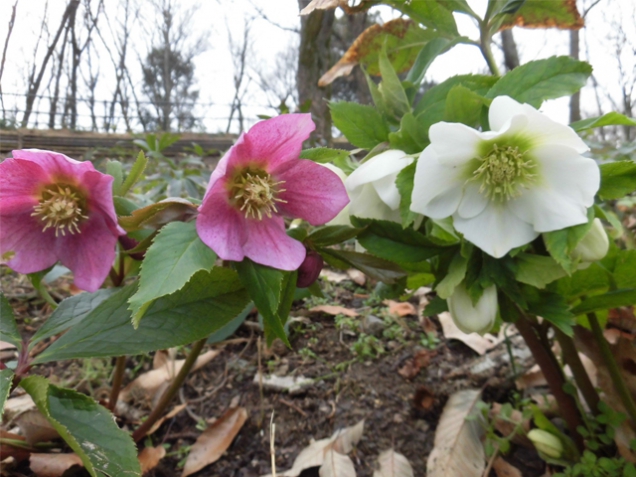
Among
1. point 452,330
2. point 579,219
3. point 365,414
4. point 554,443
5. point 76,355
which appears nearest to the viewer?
point 579,219

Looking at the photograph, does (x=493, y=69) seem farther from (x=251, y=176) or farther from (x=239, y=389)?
(x=239, y=389)

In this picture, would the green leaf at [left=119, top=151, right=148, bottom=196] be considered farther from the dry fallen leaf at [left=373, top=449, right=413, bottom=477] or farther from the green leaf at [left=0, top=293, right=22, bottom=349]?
the dry fallen leaf at [left=373, top=449, right=413, bottom=477]

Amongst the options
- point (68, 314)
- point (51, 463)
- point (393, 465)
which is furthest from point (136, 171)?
point (393, 465)

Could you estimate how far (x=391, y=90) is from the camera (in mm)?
449

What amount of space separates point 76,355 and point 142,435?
0.29m

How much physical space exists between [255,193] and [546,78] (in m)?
0.29

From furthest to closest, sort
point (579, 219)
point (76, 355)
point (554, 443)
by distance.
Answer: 1. point (554, 443)
2. point (76, 355)
3. point (579, 219)

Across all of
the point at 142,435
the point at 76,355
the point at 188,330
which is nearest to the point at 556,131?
the point at 188,330

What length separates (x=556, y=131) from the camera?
36cm

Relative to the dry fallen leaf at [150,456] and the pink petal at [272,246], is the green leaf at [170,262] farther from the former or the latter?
the dry fallen leaf at [150,456]

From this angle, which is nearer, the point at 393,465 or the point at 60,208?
the point at 60,208

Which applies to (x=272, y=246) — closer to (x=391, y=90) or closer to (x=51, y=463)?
(x=391, y=90)

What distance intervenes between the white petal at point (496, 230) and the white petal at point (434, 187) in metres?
0.02

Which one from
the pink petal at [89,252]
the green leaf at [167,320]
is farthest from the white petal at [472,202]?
the pink petal at [89,252]
